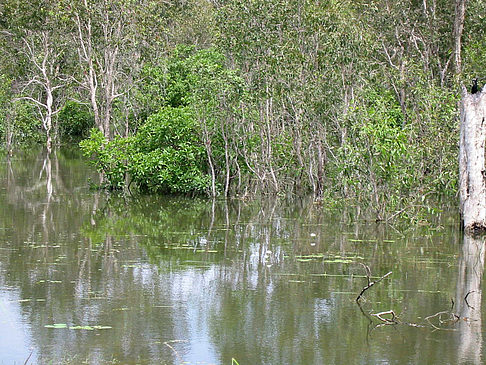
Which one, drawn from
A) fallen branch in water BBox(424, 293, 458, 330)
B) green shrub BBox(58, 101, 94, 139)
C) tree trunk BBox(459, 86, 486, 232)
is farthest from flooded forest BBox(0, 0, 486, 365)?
green shrub BBox(58, 101, 94, 139)

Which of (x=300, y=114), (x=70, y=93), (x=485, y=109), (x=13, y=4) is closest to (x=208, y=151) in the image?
(x=300, y=114)

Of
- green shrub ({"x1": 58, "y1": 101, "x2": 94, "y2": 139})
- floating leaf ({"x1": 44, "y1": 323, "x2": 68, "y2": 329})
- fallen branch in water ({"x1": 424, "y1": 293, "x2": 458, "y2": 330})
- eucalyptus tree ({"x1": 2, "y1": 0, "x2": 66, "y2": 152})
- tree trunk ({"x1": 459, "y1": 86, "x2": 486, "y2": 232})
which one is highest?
eucalyptus tree ({"x1": 2, "y1": 0, "x2": 66, "y2": 152})

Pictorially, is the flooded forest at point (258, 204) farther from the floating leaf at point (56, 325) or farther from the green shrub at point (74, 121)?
the green shrub at point (74, 121)

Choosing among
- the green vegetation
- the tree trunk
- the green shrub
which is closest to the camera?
the tree trunk

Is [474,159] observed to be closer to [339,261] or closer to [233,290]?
[339,261]

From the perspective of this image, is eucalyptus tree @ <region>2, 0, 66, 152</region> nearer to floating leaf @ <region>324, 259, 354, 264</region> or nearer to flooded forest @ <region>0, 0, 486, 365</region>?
flooded forest @ <region>0, 0, 486, 365</region>

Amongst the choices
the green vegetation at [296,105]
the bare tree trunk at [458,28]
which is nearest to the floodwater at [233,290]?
the green vegetation at [296,105]

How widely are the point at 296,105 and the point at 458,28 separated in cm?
871

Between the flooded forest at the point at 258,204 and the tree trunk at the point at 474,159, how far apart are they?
245 mm

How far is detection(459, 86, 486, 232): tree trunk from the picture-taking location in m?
14.2

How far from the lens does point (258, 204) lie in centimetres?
1964

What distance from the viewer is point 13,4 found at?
33.2m

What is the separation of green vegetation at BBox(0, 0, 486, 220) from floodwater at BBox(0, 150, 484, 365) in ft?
4.32

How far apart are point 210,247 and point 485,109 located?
5530mm
